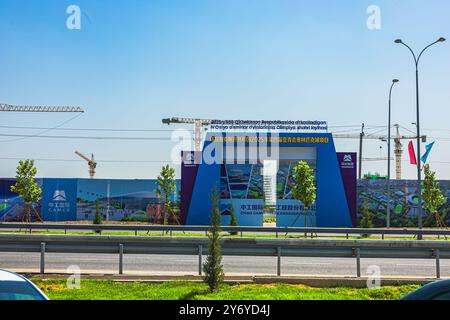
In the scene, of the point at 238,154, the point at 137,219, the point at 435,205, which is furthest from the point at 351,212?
the point at 137,219

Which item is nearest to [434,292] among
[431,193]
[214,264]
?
[214,264]

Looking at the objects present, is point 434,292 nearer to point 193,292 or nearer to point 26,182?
point 193,292

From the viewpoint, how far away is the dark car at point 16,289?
3.63 metres

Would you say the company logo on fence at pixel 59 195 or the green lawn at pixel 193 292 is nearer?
the green lawn at pixel 193 292

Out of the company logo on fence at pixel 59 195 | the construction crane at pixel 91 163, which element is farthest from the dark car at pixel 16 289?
the construction crane at pixel 91 163

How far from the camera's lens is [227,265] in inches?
605

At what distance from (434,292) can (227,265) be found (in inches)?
487

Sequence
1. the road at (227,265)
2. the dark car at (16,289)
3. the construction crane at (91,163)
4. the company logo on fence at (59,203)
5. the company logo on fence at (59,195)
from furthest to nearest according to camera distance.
→ the construction crane at (91,163)
the company logo on fence at (59,195)
the company logo on fence at (59,203)
the road at (227,265)
the dark car at (16,289)

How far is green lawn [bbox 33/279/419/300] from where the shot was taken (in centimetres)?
913

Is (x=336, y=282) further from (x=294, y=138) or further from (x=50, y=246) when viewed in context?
(x=294, y=138)

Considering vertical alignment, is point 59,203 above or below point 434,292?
below

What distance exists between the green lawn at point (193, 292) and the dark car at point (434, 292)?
18.2 ft

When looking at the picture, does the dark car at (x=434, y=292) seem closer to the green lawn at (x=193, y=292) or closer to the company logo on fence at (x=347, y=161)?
the green lawn at (x=193, y=292)
